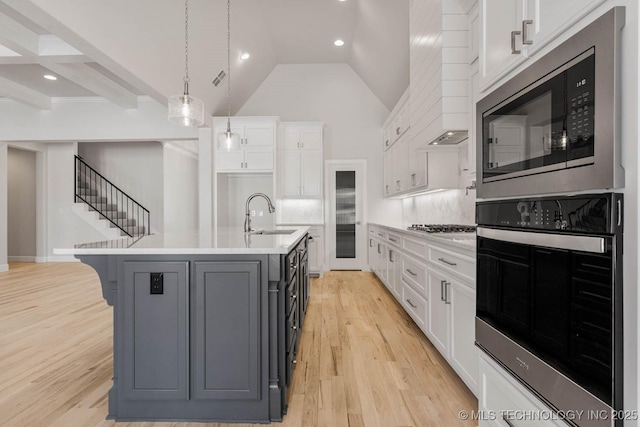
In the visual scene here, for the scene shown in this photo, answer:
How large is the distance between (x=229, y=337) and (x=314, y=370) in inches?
33.8

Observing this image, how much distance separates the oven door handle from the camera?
857 millimetres

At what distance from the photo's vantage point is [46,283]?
18.2 feet

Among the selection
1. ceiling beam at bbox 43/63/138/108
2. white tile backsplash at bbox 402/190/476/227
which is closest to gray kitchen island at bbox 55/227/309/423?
white tile backsplash at bbox 402/190/476/227

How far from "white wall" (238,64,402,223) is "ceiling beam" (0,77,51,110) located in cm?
322

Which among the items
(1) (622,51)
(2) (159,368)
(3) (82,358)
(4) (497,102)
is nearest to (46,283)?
(3) (82,358)

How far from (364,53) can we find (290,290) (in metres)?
4.67

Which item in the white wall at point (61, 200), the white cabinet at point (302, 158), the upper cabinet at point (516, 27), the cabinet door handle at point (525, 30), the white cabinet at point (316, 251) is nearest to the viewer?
the upper cabinet at point (516, 27)

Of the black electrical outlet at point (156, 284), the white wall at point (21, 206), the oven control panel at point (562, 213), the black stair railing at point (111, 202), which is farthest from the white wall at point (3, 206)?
the oven control panel at point (562, 213)

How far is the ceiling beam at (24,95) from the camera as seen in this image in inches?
215

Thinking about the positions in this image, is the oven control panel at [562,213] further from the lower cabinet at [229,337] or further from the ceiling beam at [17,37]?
the ceiling beam at [17,37]

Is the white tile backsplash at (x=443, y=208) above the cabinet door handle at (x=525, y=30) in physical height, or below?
below

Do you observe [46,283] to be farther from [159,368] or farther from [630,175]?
[630,175]

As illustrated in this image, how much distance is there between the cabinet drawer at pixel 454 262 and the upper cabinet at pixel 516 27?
93 cm

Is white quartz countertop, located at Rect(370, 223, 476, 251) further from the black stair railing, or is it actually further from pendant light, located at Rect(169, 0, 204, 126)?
the black stair railing
